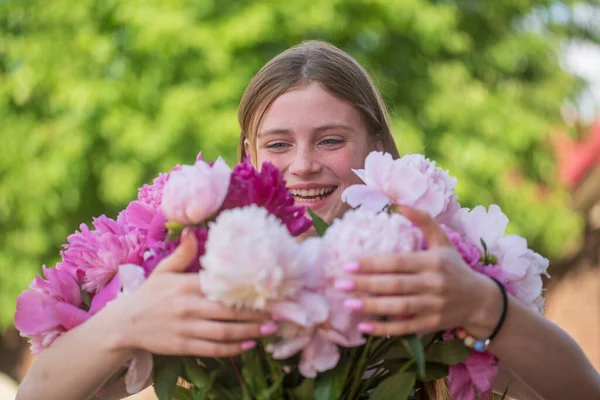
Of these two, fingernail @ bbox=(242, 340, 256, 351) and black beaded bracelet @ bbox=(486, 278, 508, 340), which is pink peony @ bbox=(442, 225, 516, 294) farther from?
fingernail @ bbox=(242, 340, 256, 351)

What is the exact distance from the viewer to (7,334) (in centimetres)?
1159

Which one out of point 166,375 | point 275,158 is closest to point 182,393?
point 166,375

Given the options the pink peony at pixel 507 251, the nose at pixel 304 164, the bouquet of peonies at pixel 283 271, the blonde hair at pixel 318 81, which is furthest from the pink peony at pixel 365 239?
the blonde hair at pixel 318 81

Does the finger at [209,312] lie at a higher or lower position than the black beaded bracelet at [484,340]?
higher

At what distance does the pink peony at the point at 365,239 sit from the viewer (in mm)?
1245

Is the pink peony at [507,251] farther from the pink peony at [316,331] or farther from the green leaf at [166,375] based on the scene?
the green leaf at [166,375]

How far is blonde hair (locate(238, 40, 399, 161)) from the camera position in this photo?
215cm

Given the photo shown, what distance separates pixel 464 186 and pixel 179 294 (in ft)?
22.4

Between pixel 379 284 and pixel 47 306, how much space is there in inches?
22.6

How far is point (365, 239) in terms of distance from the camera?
1251 mm

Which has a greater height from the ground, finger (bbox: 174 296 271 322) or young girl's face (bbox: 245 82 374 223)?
finger (bbox: 174 296 271 322)

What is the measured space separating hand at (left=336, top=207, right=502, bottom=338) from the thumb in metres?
0.22

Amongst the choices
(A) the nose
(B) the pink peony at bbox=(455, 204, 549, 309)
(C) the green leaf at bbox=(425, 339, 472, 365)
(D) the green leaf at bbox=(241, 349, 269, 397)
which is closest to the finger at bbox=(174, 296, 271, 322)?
(D) the green leaf at bbox=(241, 349, 269, 397)

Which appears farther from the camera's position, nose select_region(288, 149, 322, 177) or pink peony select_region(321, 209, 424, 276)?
nose select_region(288, 149, 322, 177)
